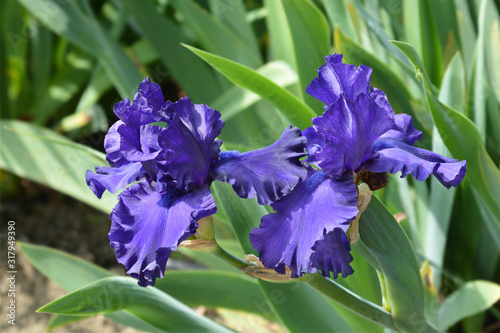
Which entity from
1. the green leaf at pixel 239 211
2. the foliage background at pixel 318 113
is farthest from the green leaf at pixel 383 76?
the green leaf at pixel 239 211

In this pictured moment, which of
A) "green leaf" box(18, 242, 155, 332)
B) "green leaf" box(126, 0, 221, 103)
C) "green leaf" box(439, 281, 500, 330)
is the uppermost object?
"green leaf" box(126, 0, 221, 103)

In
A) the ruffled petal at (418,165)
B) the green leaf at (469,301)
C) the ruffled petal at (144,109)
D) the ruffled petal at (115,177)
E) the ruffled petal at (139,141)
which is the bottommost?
the green leaf at (469,301)

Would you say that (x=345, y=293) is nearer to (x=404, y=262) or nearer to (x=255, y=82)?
(x=404, y=262)

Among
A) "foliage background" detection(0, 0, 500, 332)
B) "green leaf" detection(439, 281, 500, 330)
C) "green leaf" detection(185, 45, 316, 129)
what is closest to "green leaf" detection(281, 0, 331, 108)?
"foliage background" detection(0, 0, 500, 332)

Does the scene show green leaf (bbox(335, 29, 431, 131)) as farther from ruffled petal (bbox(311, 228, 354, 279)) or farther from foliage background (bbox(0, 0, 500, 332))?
ruffled petal (bbox(311, 228, 354, 279))

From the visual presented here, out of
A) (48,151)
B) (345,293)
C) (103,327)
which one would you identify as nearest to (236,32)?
(48,151)

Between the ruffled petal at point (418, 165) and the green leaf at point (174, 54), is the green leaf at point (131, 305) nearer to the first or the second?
the ruffled petal at point (418, 165)
